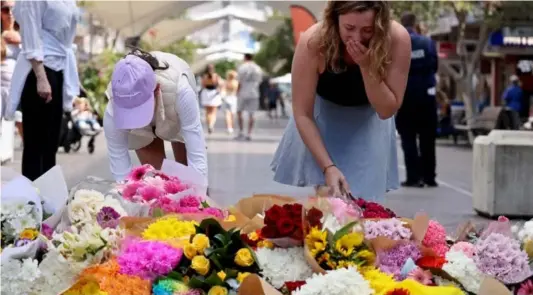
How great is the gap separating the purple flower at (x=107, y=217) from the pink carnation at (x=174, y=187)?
56 centimetres

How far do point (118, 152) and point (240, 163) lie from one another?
1030cm

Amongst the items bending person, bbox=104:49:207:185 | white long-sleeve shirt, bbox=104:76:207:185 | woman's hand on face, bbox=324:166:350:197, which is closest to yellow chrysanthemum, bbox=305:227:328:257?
woman's hand on face, bbox=324:166:350:197

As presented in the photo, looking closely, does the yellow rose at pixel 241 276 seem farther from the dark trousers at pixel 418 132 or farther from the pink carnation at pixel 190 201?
the dark trousers at pixel 418 132

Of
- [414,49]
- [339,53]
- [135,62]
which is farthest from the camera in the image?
[414,49]

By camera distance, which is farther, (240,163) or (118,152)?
(240,163)

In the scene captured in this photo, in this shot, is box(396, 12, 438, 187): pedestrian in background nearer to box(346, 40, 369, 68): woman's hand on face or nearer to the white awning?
box(346, 40, 369, 68): woman's hand on face

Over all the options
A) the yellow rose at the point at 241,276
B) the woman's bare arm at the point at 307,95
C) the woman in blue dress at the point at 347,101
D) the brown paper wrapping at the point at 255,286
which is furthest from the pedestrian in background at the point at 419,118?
the brown paper wrapping at the point at 255,286

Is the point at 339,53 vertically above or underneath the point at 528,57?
above

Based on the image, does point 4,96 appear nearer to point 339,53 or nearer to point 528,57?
point 339,53

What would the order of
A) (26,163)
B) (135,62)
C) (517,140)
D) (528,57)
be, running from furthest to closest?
(528,57)
(517,140)
(26,163)
(135,62)

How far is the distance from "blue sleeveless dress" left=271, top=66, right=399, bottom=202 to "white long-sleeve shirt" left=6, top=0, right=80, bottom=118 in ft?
8.66

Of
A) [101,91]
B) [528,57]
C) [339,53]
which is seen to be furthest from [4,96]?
[528,57]

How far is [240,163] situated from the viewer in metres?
16.0

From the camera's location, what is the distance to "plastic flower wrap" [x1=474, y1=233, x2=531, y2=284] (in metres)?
3.36
